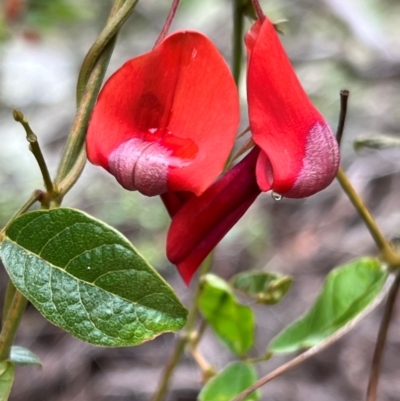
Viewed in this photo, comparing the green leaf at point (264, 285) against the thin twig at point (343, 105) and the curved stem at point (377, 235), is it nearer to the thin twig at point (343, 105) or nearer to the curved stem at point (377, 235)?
the curved stem at point (377, 235)

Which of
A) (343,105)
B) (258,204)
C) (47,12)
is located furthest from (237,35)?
(258,204)

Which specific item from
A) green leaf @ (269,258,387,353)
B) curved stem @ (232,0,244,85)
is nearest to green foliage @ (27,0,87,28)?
curved stem @ (232,0,244,85)

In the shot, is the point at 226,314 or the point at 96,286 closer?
the point at 96,286

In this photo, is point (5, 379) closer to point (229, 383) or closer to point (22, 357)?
point (22, 357)

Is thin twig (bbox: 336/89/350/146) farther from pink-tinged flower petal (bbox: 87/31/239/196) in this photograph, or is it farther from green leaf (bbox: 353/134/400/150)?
green leaf (bbox: 353/134/400/150)

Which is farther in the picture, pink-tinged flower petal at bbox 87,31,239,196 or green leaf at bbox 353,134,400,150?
green leaf at bbox 353,134,400,150

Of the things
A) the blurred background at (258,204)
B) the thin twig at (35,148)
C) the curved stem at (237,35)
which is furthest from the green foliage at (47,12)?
the thin twig at (35,148)

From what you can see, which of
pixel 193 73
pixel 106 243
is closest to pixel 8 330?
pixel 106 243
